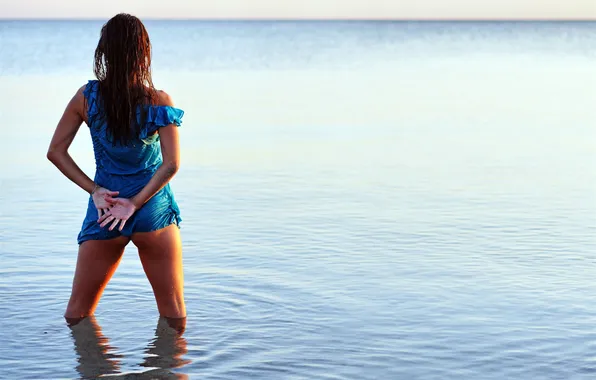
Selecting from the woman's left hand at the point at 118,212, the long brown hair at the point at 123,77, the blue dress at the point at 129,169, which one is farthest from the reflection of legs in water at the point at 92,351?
the long brown hair at the point at 123,77

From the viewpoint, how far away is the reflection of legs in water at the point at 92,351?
225 inches

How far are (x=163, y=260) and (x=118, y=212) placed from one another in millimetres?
384

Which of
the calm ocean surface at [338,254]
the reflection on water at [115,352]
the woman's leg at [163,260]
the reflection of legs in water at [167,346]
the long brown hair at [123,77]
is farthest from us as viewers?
the calm ocean surface at [338,254]

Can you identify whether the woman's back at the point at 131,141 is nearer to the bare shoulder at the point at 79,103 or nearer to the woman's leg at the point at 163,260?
the bare shoulder at the point at 79,103

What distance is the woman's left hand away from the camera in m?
5.33

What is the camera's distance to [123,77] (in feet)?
17.4

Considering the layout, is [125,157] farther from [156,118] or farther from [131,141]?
[156,118]

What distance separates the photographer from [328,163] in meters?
13.4

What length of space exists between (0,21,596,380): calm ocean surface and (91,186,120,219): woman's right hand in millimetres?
895

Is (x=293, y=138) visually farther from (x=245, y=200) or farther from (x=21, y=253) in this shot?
(x=21, y=253)

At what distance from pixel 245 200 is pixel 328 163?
8.82ft

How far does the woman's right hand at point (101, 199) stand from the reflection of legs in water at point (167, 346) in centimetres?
87

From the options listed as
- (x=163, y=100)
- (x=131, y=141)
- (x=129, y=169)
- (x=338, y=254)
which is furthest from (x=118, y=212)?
(x=338, y=254)

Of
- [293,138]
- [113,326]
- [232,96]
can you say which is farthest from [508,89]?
[113,326]
